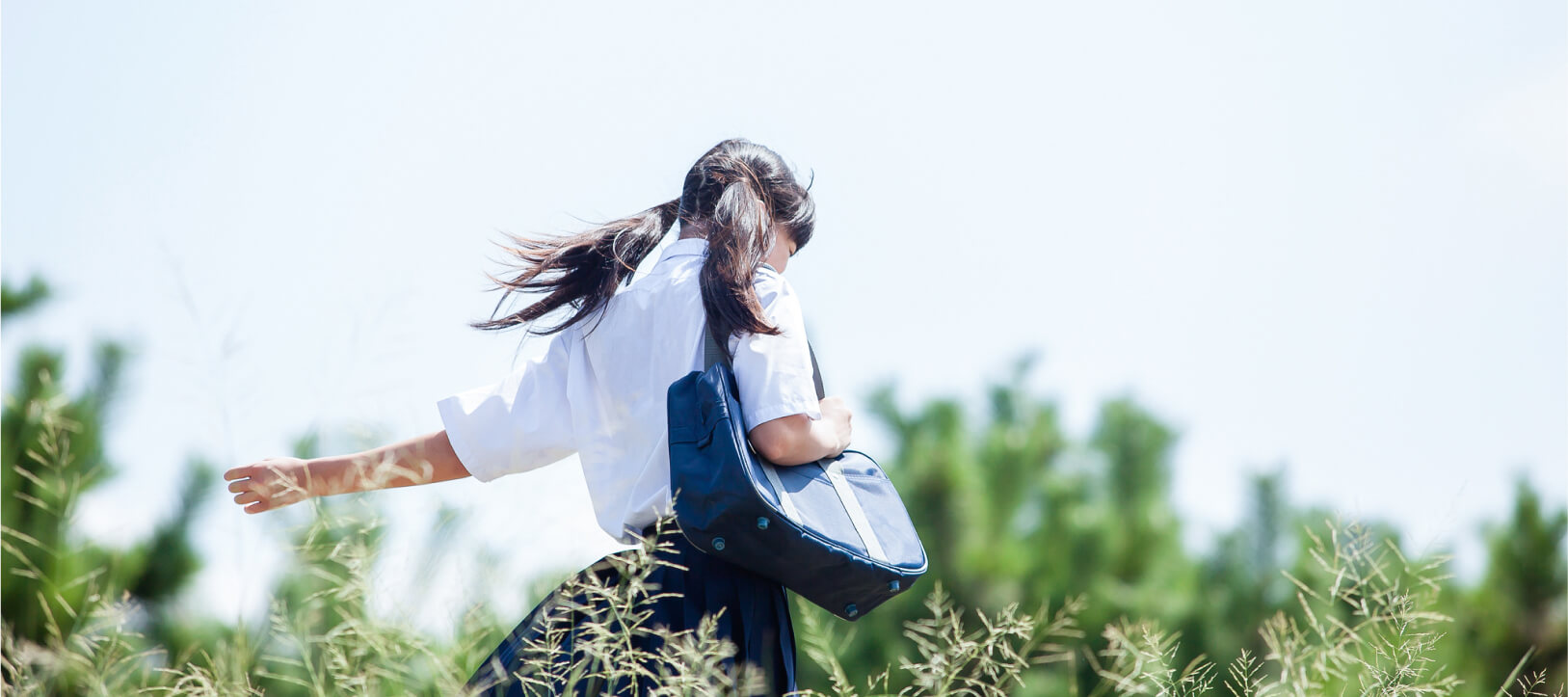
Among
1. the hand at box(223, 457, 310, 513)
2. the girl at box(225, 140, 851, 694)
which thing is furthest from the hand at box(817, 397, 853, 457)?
the hand at box(223, 457, 310, 513)

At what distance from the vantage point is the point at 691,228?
1.67 meters

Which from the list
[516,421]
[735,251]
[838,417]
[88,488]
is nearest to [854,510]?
[838,417]

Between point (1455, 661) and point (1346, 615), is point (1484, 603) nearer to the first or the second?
point (1455, 661)

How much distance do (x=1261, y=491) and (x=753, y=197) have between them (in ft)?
18.5

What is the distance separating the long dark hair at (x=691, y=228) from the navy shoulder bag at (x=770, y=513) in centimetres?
20

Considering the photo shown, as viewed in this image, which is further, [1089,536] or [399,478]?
[1089,536]

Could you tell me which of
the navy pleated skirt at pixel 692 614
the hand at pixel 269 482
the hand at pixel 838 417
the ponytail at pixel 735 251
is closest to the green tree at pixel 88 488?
the hand at pixel 269 482

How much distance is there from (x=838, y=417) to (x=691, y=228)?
38 cm

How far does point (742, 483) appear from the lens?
1301mm

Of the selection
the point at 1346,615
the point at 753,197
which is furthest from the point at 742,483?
the point at 1346,615

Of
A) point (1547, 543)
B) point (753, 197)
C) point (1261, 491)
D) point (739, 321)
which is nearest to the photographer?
point (739, 321)

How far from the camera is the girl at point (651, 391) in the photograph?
142 cm

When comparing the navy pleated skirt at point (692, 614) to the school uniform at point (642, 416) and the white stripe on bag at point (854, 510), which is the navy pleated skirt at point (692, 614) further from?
the white stripe on bag at point (854, 510)

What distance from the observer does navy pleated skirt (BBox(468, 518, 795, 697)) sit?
1.40 meters
